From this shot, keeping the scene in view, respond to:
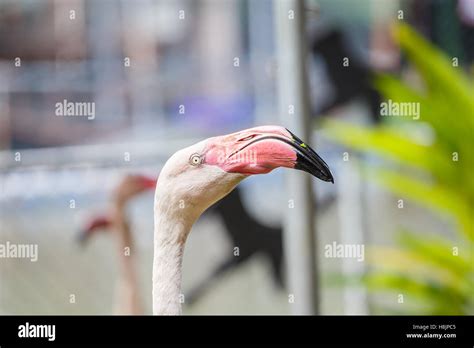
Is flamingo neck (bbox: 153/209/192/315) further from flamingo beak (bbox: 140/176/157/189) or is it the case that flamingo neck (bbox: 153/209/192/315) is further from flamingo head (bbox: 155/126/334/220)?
flamingo beak (bbox: 140/176/157/189)

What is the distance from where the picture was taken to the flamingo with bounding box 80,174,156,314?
2.04 m

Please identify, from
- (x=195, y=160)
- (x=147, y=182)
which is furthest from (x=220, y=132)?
(x=195, y=160)

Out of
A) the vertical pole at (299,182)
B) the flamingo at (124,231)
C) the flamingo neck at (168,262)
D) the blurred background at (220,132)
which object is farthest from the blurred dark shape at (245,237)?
the flamingo neck at (168,262)

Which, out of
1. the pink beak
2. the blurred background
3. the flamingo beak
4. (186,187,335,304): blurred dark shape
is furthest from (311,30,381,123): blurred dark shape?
the pink beak

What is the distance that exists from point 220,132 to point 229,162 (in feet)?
2.34

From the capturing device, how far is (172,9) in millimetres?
2256

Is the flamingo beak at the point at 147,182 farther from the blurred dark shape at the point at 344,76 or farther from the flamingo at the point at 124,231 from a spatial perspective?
the blurred dark shape at the point at 344,76

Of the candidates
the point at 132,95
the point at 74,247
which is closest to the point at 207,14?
the point at 132,95

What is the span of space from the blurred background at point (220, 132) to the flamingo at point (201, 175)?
0.69 m

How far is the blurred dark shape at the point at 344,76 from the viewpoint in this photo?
90.7 inches

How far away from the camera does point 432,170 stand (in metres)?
2.25

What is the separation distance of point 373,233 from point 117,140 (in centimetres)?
67

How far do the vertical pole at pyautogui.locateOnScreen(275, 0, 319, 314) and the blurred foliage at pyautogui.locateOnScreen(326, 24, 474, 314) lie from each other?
48 centimetres
